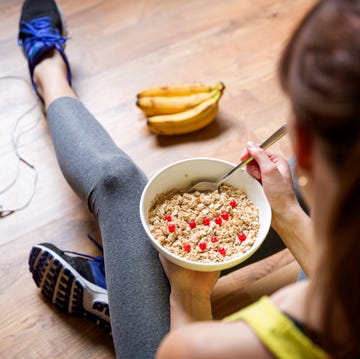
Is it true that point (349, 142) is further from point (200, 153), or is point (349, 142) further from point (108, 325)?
point (200, 153)

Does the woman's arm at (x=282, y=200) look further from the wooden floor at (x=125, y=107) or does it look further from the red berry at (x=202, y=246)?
the wooden floor at (x=125, y=107)

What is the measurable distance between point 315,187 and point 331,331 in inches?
5.8

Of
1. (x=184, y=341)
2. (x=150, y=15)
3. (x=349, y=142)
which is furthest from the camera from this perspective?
(x=150, y=15)

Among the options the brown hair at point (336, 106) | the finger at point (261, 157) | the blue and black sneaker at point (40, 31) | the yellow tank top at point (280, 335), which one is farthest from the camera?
the blue and black sneaker at point (40, 31)

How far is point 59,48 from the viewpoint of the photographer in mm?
1483

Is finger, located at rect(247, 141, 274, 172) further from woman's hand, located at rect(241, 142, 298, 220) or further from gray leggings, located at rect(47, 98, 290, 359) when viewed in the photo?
gray leggings, located at rect(47, 98, 290, 359)

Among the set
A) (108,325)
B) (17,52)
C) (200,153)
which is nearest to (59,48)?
(17,52)

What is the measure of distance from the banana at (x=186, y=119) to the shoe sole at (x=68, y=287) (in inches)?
18.7

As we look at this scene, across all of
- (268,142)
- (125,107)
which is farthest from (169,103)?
(268,142)

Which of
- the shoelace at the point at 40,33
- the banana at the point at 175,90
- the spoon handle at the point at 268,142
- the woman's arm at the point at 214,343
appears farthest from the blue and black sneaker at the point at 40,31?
the woman's arm at the point at 214,343

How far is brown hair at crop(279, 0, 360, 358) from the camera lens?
15.7 inches

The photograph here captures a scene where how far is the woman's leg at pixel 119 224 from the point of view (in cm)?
86

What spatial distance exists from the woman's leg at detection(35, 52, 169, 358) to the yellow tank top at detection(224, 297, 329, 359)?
13.9 inches

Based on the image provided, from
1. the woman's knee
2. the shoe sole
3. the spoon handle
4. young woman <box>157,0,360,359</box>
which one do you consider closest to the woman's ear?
young woman <box>157,0,360,359</box>
